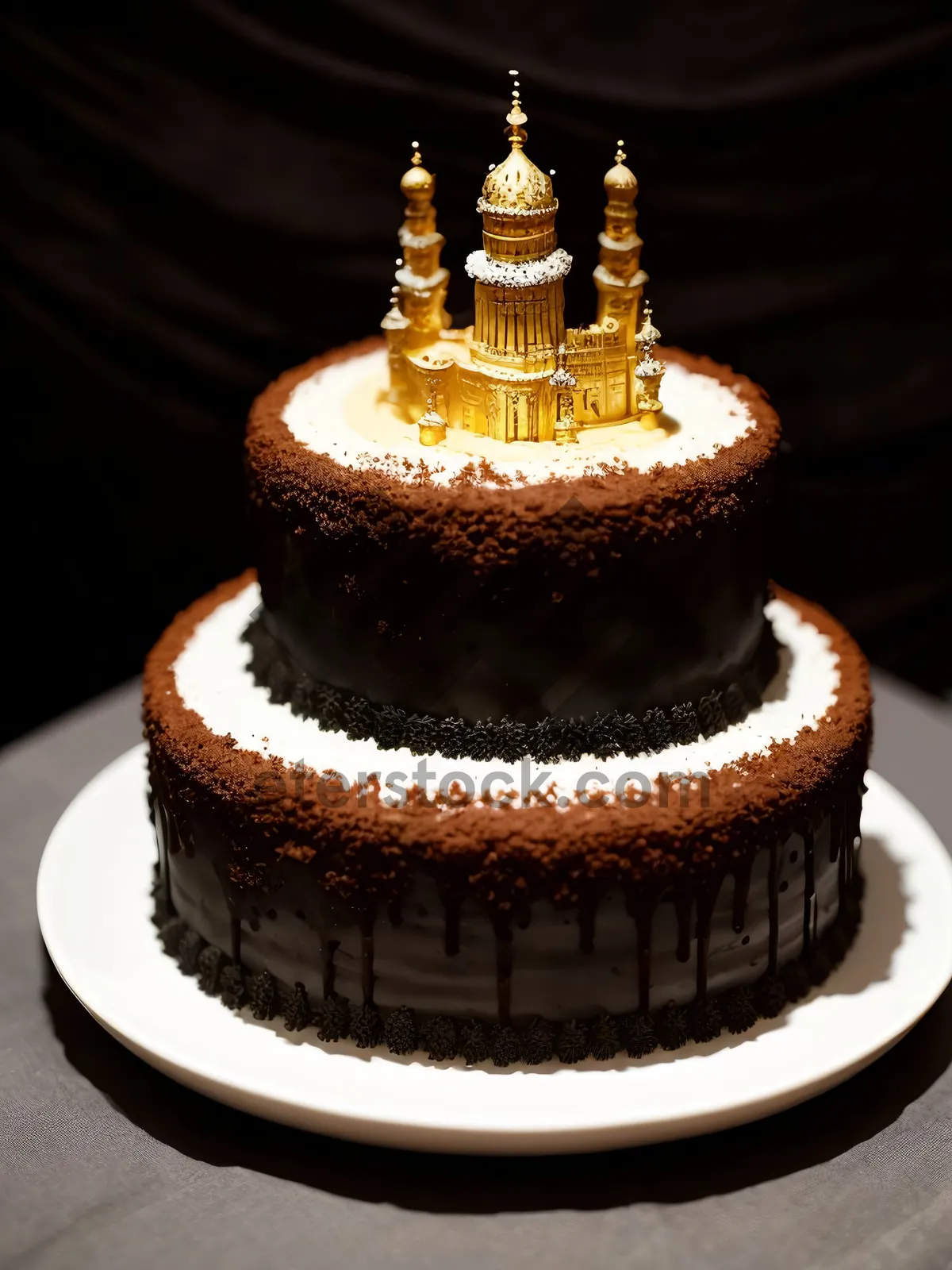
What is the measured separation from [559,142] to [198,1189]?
3.92 metres

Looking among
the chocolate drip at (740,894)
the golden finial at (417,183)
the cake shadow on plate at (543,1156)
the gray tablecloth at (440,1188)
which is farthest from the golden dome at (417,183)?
the gray tablecloth at (440,1188)

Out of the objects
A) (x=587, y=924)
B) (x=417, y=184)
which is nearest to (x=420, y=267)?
(x=417, y=184)

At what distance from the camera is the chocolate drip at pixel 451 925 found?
5.14m

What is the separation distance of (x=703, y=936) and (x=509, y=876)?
2.12 feet

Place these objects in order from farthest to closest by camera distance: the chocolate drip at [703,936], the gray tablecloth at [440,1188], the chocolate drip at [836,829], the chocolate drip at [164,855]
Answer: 1. the chocolate drip at [164,855]
2. the chocolate drip at [836,829]
3. the chocolate drip at [703,936]
4. the gray tablecloth at [440,1188]

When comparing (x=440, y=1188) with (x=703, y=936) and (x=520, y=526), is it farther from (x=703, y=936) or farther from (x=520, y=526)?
(x=520, y=526)

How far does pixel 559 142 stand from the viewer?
6.79m

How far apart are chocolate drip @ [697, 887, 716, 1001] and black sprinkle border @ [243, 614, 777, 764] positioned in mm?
454

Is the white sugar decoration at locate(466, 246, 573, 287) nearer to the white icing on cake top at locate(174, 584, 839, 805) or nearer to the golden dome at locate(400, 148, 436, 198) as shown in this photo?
the golden dome at locate(400, 148, 436, 198)

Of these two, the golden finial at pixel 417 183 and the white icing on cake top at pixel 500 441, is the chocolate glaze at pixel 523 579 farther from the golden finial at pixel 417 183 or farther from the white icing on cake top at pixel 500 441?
the golden finial at pixel 417 183

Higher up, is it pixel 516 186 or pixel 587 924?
pixel 516 186

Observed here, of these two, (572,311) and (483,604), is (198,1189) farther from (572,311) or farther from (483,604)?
(572,311)

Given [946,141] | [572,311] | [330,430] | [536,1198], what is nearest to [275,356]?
[572,311]

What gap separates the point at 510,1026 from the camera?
5320 millimetres
